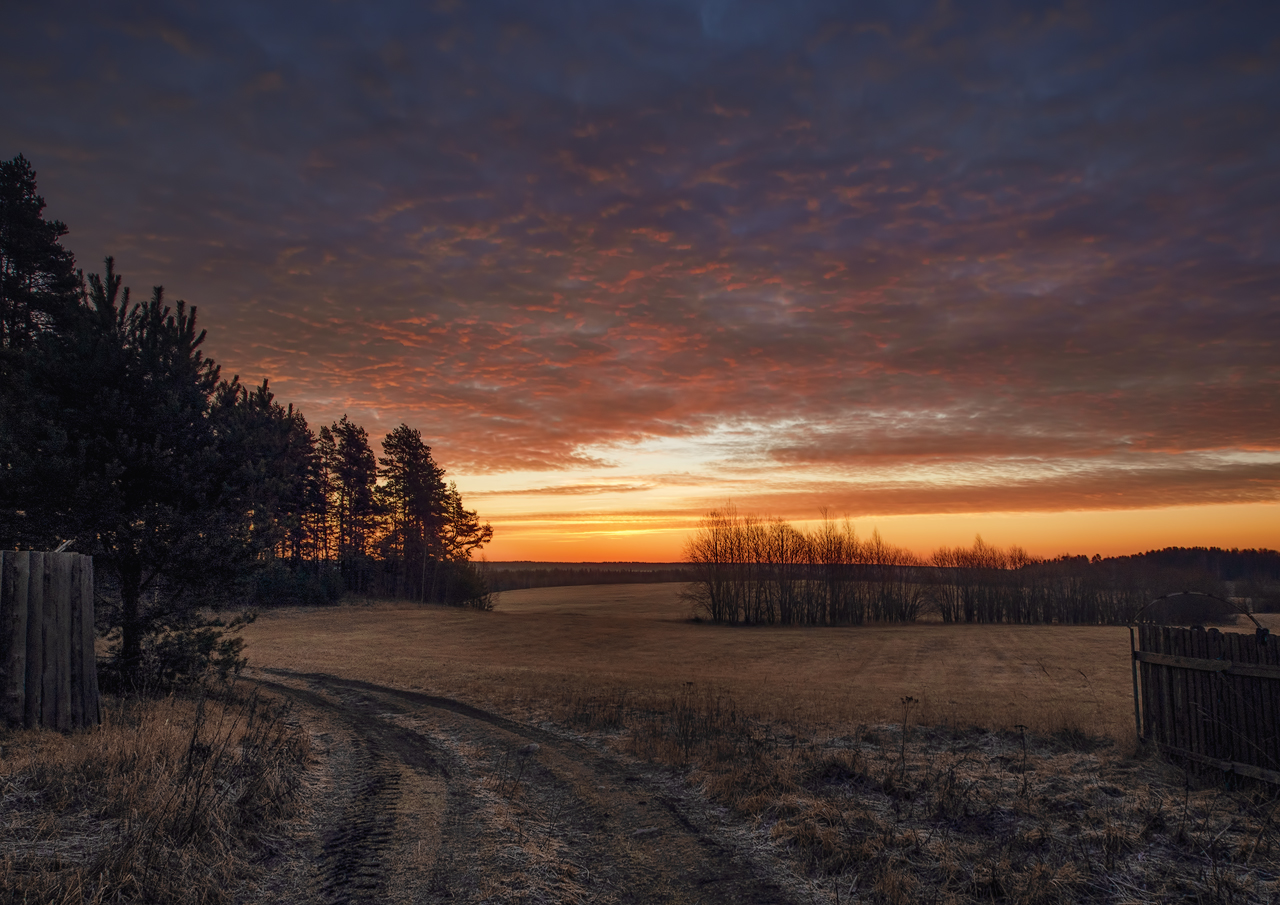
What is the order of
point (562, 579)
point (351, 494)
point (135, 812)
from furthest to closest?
point (562, 579)
point (351, 494)
point (135, 812)

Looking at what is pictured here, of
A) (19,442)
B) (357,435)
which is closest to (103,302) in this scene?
(19,442)

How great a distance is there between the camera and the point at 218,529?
1495 centimetres

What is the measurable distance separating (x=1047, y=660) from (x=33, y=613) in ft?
178

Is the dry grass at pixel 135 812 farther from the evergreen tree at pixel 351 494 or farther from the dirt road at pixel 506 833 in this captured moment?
the evergreen tree at pixel 351 494

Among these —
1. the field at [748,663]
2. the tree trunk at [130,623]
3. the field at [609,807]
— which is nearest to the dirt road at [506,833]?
the field at [609,807]

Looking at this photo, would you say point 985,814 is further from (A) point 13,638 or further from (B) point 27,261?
(B) point 27,261

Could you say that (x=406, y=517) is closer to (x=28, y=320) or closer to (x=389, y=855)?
(x=28, y=320)

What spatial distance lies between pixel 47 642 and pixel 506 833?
747cm

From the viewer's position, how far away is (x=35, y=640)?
9.88 m

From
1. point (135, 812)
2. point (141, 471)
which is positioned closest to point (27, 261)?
point (141, 471)

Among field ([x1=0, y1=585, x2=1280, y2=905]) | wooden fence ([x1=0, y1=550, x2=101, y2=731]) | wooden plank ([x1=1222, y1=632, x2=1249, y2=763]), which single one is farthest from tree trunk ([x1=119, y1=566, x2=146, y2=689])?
wooden plank ([x1=1222, y1=632, x2=1249, y2=763])

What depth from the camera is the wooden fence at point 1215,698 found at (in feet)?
33.0

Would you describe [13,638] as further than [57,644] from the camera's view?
No

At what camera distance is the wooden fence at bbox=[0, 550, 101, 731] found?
957 cm
